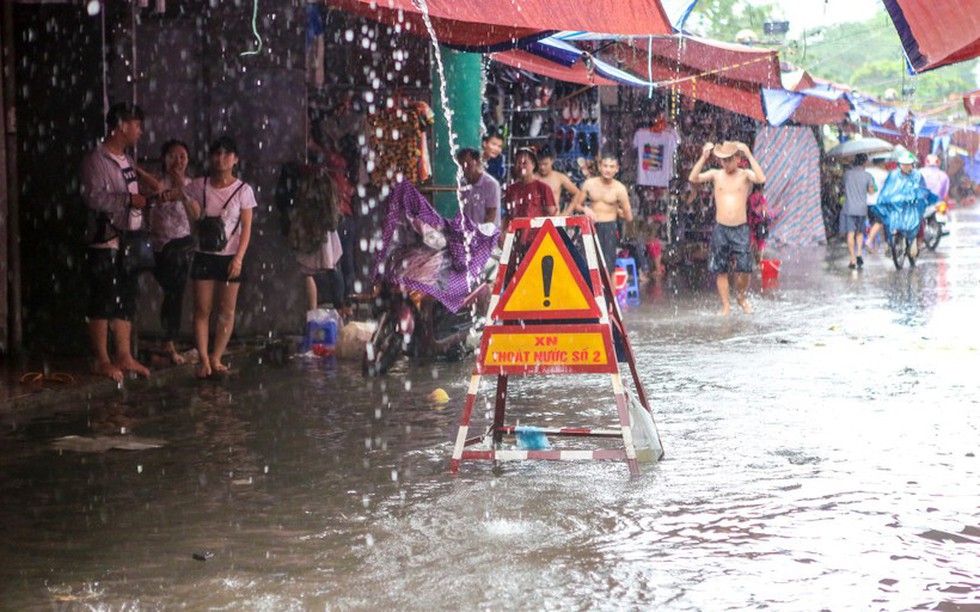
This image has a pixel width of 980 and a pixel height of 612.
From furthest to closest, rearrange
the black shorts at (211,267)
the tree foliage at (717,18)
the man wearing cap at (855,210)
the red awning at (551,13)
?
the tree foliage at (717,18), the man wearing cap at (855,210), the black shorts at (211,267), the red awning at (551,13)

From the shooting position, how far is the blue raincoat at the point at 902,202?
2380 centimetres

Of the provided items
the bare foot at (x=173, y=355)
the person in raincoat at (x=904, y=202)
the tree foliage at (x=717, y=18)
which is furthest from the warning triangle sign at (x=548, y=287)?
the tree foliage at (x=717, y=18)

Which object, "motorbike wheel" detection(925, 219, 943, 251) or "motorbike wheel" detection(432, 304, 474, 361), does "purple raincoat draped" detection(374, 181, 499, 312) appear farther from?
"motorbike wheel" detection(925, 219, 943, 251)

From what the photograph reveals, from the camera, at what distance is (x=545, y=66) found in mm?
17516

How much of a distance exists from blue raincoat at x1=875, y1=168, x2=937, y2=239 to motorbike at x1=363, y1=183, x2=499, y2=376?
14289 mm

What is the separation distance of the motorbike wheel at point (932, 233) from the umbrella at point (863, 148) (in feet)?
7.35

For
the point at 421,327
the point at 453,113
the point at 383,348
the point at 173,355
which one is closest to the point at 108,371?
the point at 173,355

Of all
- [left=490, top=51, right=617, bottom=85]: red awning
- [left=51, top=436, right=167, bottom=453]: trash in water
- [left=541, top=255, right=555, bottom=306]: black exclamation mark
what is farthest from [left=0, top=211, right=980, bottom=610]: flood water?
[left=490, top=51, right=617, bottom=85]: red awning

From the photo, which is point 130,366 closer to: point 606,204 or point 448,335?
point 448,335

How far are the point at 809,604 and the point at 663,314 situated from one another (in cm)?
1157

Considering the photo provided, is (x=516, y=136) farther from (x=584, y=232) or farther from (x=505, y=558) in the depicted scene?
(x=505, y=558)

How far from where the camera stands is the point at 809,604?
4.66m

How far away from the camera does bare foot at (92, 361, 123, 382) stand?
1029cm

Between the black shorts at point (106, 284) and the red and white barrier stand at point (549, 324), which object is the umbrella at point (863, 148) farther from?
the red and white barrier stand at point (549, 324)
